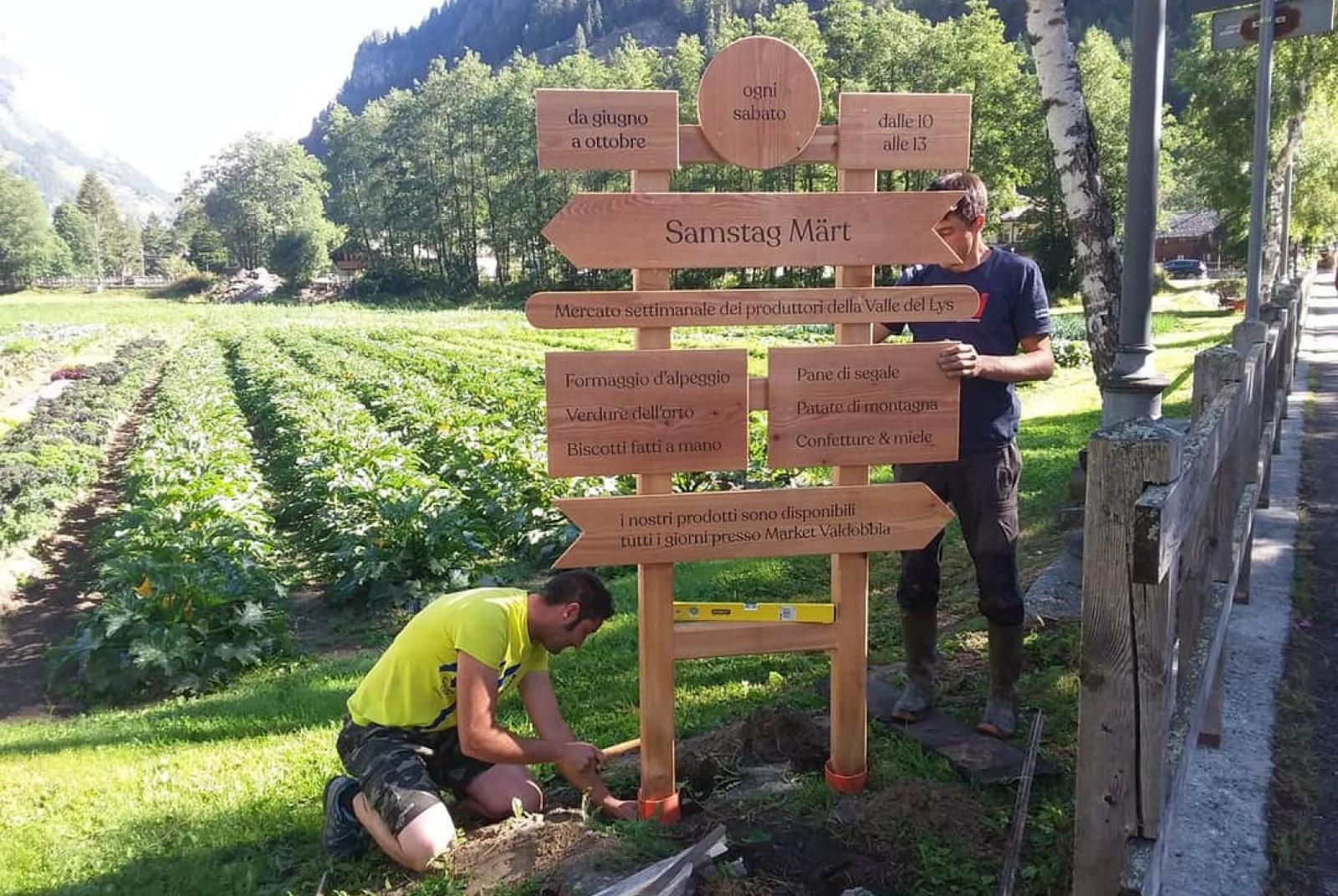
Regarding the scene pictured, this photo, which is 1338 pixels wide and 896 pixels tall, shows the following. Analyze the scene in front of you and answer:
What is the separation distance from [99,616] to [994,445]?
6505 millimetres

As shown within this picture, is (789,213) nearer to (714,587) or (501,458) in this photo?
(714,587)

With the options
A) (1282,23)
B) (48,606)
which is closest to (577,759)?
(48,606)

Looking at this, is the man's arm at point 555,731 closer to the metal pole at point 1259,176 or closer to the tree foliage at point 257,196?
the metal pole at point 1259,176

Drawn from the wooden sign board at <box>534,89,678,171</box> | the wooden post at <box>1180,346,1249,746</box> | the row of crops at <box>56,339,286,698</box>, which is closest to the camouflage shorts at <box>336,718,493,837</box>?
the wooden sign board at <box>534,89,678,171</box>

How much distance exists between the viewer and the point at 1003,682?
4367mm

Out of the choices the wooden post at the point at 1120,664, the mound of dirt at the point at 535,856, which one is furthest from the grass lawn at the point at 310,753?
the wooden post at the point at 1120,664

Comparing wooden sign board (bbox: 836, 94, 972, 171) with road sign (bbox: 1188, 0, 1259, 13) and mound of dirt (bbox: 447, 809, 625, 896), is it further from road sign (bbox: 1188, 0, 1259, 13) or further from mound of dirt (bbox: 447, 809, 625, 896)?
road sign (bbox: 1188, 0, 1259, 13)

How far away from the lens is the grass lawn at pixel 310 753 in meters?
3.93

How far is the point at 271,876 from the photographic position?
13.5ft

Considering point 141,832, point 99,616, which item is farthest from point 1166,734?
point 99,616

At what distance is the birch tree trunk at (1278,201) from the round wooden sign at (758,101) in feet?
74.5

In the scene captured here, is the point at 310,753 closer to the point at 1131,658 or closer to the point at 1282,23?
the point at 1131,658

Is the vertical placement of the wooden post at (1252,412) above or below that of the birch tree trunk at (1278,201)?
below

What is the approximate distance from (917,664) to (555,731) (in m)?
1.68
